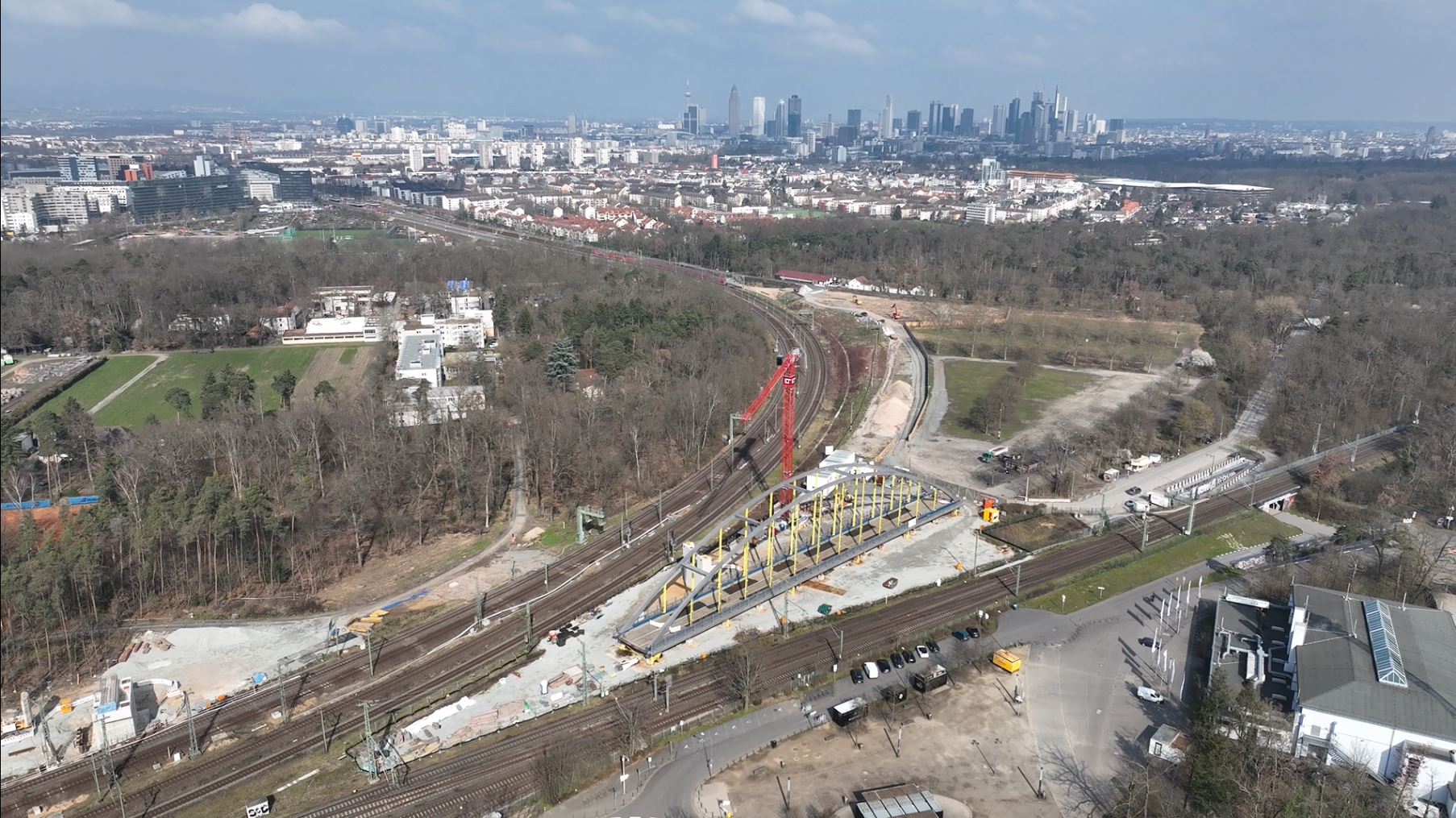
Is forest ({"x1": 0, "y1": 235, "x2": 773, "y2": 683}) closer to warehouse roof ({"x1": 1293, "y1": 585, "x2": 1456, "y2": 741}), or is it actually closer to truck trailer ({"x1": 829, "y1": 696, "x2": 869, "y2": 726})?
truck trailer ({"x1": 829, "y1": 696, "x2": 869, "y2": 726})

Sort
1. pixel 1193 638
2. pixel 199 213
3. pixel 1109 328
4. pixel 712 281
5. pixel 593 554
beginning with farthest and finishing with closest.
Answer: pixel 199 213, pixel 712 281, pixel 1109 328, pixel 593 554, pixel 1193 638

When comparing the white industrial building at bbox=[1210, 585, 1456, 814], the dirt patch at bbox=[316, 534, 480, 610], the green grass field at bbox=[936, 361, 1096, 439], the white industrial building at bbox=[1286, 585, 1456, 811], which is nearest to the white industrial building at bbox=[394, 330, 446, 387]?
the dirt patch at bbox=[316, 534, 480, 610]

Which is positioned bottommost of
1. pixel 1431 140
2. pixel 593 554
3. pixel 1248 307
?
pixel 593 554

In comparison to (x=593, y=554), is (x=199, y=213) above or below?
above

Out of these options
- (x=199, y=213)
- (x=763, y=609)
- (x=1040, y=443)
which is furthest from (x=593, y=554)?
(x=199, y=213)

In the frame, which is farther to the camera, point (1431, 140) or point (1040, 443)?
point (1431, 140)

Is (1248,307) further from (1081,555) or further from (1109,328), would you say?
(1081,555)

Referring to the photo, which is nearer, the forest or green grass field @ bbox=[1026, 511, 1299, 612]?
the forest
